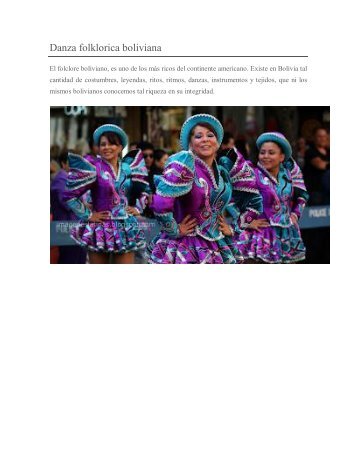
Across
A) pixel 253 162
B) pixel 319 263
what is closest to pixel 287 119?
pixel 253 162

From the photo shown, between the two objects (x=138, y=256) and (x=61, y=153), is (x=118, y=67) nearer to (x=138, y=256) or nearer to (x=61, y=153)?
(x=61, y=153)

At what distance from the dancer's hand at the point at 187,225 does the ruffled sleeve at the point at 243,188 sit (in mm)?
365

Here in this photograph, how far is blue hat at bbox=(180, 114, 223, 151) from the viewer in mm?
7262

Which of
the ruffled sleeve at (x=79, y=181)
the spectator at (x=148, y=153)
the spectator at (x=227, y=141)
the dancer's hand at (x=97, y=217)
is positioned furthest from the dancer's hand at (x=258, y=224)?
the ruffled sleeve at (x=79, y=181)

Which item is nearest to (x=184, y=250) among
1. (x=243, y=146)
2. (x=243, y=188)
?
(x=243, y=188)

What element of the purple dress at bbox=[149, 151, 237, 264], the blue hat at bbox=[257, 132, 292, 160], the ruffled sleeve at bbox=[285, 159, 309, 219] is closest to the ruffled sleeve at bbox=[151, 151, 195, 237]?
the purple dress at bbox=[149, 151, 237, 264]

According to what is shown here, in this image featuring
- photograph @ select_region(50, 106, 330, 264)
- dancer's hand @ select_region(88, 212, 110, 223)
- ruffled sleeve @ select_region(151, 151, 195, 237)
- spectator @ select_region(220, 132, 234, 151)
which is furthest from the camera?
dancer's hand @ select_region(88, 212, 110, 223)

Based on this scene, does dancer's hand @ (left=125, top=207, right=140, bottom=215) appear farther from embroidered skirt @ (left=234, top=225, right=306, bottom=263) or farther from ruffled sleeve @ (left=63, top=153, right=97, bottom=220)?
embroidered skirt @ (left=234, top=225, right=306, bottom=263)

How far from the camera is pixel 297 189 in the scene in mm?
7805

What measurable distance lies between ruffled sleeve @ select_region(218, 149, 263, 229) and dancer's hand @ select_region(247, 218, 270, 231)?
0.09 ft

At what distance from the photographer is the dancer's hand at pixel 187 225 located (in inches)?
286

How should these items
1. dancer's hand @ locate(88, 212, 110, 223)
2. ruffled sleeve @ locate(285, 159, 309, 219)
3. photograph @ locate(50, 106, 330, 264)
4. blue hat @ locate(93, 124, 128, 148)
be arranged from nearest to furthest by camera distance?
photograph @ locate(50, 106, 330, 264)
blue hat @ locate(93, 124, 128, 148)
dancer's hand @ locate(88, 212, 110, 223)
ruffled sleeve @ locate(285, 159, 309, 219)

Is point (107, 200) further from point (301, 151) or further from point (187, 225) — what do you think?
point (301, 151)

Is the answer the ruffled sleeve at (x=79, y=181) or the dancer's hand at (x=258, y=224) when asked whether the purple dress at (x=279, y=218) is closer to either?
the dancer's hand at (x=258, y=224)
